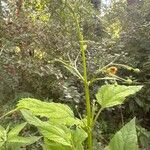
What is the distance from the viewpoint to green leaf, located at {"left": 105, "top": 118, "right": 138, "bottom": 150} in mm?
855

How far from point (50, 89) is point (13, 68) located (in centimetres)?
49

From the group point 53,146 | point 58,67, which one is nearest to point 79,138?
point 53,146

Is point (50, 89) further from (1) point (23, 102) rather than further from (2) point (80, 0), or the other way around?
(1) point (23, 102)

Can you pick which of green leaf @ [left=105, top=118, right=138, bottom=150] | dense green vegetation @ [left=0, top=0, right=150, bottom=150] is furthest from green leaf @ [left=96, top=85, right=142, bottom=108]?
dense green vegetation @ [left=0, top=0, right=150, bottom=150]

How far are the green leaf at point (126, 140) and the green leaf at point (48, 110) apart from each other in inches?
4.1

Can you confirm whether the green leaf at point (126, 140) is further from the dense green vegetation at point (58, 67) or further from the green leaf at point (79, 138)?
the dense green vegetation at point (58, 67)

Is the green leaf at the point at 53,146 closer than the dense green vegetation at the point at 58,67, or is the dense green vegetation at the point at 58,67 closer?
the green leaf at the point at 53,146

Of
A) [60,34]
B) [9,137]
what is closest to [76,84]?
[60,34]

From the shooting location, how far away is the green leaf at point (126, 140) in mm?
855

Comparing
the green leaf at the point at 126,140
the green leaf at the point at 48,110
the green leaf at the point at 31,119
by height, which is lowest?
the green leaf at the point at 126,140

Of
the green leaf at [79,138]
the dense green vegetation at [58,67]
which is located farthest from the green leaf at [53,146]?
the dense green vegetation at [58,67]

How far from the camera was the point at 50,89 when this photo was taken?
4957mm

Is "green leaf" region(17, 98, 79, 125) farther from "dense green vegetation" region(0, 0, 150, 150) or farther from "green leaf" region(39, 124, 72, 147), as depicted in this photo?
"dense green vegetation" region(0, 0, 150, 150)

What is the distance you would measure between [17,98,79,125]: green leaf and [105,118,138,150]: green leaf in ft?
0.34
